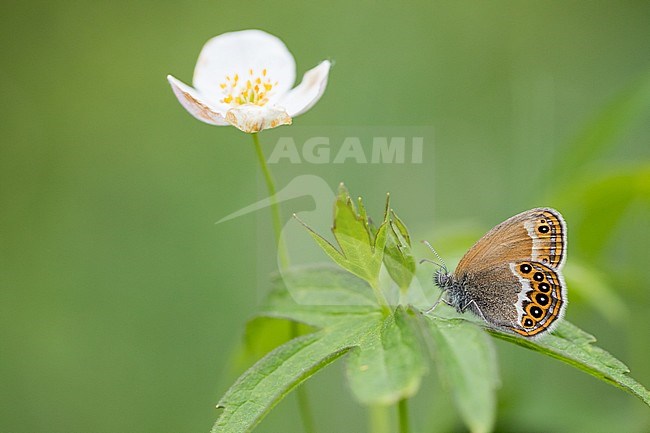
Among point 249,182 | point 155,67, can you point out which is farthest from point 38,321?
point 155,67

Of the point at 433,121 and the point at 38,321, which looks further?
the point at 433,121

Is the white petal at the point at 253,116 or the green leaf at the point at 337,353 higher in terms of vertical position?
the white petal at the point at 253,116

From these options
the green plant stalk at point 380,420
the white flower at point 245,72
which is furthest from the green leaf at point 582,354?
the white flower at point 245,72

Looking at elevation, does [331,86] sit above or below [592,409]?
above

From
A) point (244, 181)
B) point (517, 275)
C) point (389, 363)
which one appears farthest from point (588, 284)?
point (244, 181)

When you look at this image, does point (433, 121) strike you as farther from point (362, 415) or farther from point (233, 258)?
point (362, 415)

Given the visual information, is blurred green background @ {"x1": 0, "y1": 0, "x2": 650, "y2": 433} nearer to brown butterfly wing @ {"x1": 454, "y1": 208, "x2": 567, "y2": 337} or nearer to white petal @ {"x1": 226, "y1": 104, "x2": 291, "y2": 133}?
brown butterfly wing @ {"x1": 454, "y1": 208, "x2": 567, "y2": 337}

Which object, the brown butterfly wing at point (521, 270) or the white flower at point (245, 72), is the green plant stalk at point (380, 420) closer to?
the brown butterfly wing at point (521, 270)
